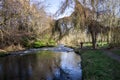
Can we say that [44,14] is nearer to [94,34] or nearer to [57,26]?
[57,26]

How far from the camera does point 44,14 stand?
35.5 metres

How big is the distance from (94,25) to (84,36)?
2424 millimetres

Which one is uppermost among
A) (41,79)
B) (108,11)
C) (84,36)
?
(108,11)

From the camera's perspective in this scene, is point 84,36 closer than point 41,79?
No

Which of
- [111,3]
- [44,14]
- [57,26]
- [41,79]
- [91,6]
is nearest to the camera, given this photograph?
[41,79]

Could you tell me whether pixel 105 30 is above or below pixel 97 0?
below

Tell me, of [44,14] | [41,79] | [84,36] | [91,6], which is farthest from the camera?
[44,14]

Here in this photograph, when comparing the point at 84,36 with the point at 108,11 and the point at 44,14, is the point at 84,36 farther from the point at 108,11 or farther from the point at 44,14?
the point at 44,14

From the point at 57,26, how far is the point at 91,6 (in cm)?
588

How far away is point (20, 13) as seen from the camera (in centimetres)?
2636

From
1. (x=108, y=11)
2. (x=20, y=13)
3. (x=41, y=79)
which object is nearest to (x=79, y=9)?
(x=108, y=11)

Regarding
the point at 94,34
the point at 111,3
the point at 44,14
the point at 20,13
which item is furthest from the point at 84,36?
the point at 44,14

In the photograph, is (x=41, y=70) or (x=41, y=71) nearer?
(x=41, y=71)

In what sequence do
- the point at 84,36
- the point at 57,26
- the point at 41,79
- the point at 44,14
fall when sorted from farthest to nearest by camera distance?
the point at 44,14, the point at 57,26, the point at 84,36, the point at 41,79
